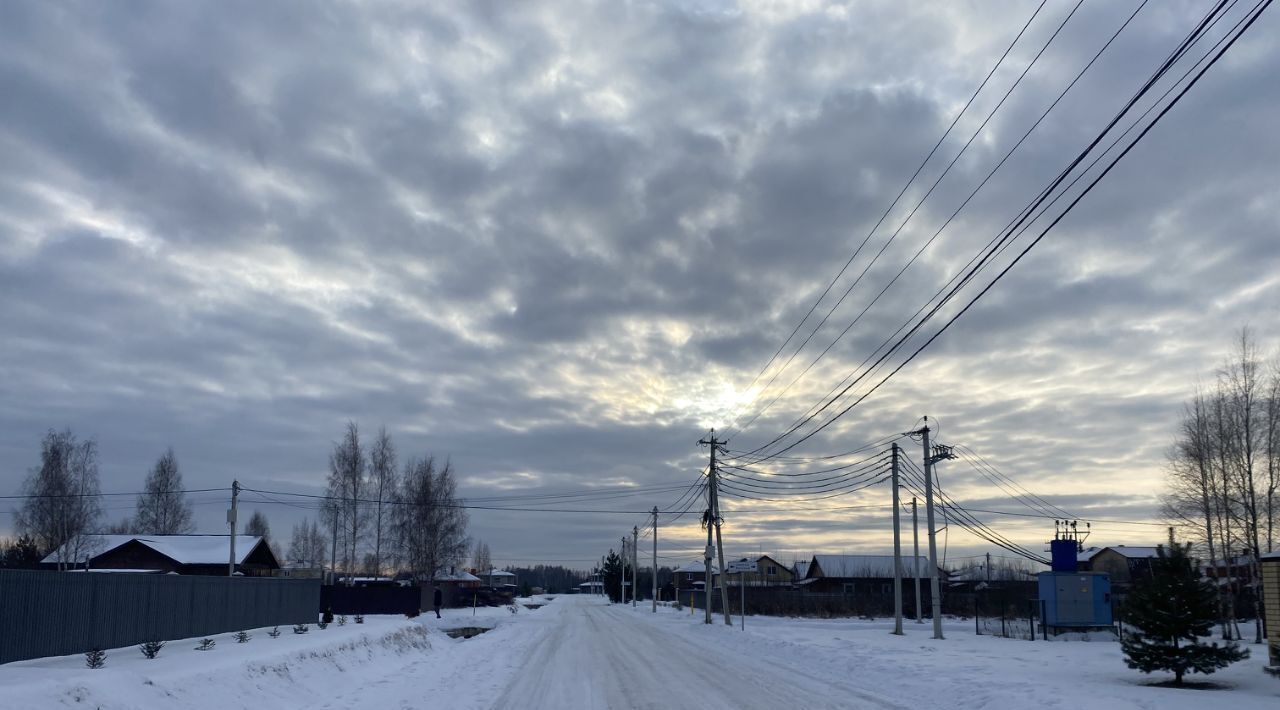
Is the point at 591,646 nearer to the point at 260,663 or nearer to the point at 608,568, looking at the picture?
the point at 260,663

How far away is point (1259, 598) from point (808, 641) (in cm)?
1922

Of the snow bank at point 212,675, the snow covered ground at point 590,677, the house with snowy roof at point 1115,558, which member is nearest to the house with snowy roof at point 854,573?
the house with snowy roof at point 1115,558

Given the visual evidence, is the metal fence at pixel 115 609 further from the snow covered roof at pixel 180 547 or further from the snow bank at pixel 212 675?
the snow covered roof at pixel 180 547

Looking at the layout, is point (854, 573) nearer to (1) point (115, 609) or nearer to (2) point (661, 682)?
(2) point (661, 682)

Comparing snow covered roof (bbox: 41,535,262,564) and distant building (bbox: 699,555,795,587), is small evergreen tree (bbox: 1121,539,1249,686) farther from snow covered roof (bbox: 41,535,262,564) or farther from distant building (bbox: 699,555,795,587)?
distant building (bbox: 699,555,795,587)

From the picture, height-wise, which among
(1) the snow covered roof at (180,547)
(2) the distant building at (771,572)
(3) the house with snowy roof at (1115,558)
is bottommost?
(2) the distant building at (771,572)

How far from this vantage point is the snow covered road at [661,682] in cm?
1603

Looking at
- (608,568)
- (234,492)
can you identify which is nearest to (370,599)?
(234,492)

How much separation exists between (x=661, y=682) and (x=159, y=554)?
4821cm

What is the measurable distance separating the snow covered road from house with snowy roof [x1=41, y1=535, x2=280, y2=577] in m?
34.6

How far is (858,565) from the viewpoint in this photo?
4082 inches

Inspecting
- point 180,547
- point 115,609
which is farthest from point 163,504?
point 115,609

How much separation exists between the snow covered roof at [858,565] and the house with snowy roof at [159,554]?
6487cm

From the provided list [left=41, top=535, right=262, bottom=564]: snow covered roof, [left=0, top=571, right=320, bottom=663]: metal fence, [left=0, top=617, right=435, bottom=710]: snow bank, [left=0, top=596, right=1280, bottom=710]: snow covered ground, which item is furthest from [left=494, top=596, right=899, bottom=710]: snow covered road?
[left=41, top=535, right=262, bottom=564]: snow covered roof
